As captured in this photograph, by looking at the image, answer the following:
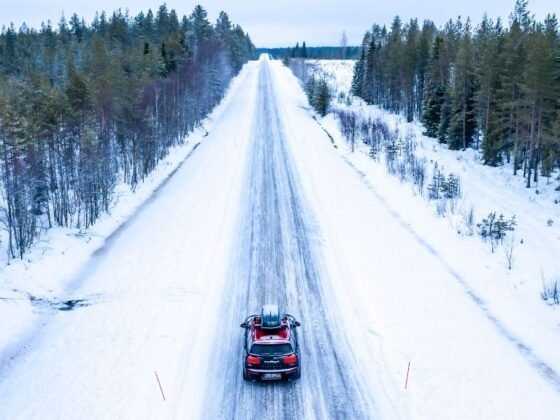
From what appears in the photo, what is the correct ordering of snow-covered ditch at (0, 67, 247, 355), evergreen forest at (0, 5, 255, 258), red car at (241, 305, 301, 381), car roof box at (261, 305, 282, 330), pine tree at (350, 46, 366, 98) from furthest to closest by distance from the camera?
pine tree at (350, 46, 366, 98), evergreen forest at (0, 5, 255, 258), snow-covered ditch at (0, 67, 247, 355), car roof box at (261, 305, 282, 330), red car at (241, 305, 301, 381)

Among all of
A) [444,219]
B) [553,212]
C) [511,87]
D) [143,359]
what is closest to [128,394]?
[143,359]

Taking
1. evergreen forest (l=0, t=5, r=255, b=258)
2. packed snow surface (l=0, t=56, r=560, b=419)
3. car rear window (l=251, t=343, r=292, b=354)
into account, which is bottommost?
packed snow surface (l=0, t=56, r=560, b=419)

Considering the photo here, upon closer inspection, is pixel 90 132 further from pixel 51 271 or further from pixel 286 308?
pixel 286 308

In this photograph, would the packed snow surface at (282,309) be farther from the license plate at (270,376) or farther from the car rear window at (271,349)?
the car rear window at (271,349)

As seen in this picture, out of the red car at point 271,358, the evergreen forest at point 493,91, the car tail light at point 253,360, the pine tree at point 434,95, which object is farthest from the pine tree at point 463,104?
the car tail light at point 253,360

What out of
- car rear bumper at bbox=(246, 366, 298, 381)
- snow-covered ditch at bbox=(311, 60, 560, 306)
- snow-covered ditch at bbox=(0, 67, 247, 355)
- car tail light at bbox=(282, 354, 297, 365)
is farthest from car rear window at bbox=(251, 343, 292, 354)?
snow-covered ditch at bbox=(311, 60, 560, 306)

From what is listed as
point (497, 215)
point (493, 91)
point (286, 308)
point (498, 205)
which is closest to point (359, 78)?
point (493, 91)

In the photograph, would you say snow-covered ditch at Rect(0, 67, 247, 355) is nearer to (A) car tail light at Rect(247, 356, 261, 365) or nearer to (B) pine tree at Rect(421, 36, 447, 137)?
(A) car tail light at Rect(247, 356, 261, 365)

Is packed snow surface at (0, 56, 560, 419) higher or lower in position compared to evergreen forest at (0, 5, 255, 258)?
lower
